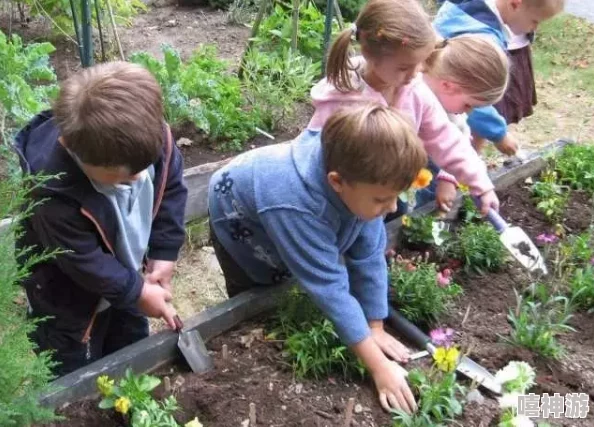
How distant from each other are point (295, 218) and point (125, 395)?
0.68 metres

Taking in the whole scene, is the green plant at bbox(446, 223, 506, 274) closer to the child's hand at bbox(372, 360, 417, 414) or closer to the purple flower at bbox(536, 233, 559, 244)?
the purple flower at bbox(536, 233, 559, 244)

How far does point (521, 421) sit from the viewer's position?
2287 millimetres

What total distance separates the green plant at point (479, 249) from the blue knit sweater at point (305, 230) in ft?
2.39

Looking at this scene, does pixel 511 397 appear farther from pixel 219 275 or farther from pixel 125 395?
pixel 219 275

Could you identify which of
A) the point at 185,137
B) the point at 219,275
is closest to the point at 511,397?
the point at 219,275

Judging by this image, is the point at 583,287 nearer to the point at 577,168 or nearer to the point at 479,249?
the point at 479,249

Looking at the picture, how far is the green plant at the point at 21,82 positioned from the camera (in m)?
3.28

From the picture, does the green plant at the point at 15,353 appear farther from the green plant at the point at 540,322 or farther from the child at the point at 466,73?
the child at the point at 466,73

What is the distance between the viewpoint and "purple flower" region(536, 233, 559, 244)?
3.32 metres

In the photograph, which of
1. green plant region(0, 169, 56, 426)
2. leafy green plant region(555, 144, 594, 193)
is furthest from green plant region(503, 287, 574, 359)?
green plant region(0, 169, 56, 426)

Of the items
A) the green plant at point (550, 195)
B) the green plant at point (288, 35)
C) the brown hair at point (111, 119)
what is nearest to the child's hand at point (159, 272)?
the brown hair at point (111, 119)

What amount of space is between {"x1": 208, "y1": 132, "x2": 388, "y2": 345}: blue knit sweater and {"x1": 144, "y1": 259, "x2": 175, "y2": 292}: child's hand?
0.27 m

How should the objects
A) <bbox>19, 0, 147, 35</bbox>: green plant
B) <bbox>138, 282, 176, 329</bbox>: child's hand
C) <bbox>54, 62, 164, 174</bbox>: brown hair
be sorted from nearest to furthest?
<bbox>54, 62, 164, 174</bbox>: brown hair → <bbox>138, 282, 176, 329</bbox>: child's hand → <bbox>19, 0, 147, 35</bbox>: green plant

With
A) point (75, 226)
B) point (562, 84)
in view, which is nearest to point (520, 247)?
point (75, 226)
